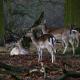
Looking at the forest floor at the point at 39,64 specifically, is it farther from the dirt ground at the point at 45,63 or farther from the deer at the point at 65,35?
the deer at the point at 65,35

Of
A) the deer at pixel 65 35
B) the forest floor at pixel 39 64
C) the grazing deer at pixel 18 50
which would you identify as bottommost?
the forest floor at pixel 39 64

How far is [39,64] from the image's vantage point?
725 centimetres

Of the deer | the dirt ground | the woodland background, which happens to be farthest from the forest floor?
the woodland background


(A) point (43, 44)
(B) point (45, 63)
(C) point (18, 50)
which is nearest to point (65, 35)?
(A) point (43, 44)

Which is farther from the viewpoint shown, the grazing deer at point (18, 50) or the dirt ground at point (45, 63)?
the grazing deer at point (18, 50)

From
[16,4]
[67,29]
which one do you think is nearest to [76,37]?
[67,29]

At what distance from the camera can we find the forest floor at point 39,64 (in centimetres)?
617

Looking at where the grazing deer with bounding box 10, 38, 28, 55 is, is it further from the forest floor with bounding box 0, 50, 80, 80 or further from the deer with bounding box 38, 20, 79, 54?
the deer with bounding box 38, 20, 79, 54

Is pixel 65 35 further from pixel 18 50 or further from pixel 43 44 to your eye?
pixel 18 50

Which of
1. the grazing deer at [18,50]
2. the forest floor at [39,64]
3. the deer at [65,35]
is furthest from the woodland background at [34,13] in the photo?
the forest floor at [39,64]

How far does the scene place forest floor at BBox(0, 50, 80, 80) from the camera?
6172 mm

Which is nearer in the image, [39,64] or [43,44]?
[39,64]

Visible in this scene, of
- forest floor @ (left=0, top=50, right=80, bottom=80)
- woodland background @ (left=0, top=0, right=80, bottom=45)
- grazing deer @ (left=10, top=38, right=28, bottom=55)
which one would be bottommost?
forest floor @ (left=0, top=50, right=80, bottom=80)

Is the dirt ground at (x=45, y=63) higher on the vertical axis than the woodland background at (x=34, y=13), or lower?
lower
